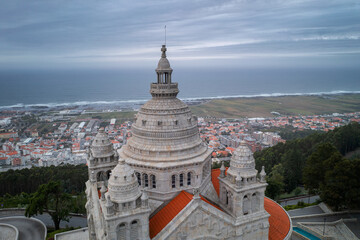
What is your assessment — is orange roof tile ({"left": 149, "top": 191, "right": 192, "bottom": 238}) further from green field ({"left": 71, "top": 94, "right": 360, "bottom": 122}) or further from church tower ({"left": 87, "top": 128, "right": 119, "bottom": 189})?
green field ({"left": 71, "top": 94, "right": 360, "bottom": 122})

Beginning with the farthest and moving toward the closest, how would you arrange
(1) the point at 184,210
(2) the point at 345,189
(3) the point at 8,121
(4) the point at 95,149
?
(3) the point at 8,121 → (2) the point at 345,189 → (4) the point at 95,149 → (1) the point at 184,210

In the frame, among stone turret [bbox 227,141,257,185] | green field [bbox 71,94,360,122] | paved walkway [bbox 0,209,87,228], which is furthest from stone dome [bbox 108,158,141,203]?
green field [bbox 71,94,360,122]

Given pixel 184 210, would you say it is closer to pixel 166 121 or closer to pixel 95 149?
pixel 166 121

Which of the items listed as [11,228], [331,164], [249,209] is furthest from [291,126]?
[11,228]

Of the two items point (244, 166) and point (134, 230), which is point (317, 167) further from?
point (134, 230)

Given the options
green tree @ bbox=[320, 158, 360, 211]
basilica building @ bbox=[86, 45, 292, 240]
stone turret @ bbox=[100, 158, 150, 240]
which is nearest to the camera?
stone turret @ bbox=[100, 158, 150, 240]

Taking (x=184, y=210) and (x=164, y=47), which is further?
(x=164, y=47)
